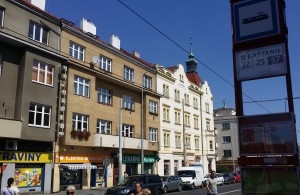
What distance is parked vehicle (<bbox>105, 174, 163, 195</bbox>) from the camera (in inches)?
725

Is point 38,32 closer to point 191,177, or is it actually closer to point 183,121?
point 191,177

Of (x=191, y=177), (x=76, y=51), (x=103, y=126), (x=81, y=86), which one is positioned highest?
(x=76, y=51)

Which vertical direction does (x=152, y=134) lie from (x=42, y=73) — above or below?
below

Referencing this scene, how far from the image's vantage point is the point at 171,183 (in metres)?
30.2

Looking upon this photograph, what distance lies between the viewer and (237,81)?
343 inches

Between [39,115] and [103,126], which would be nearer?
[39,115]

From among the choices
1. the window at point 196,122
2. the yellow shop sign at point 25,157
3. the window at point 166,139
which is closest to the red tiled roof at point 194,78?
the window at point 196,122

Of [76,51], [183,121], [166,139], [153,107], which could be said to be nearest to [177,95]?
[183,121]

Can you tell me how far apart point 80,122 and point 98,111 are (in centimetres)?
280

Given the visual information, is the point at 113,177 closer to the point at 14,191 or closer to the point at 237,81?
the point at 14,191

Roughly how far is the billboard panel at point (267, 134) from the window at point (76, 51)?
78.6ft

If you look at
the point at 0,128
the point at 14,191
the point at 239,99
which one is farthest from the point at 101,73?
the point at 239,99

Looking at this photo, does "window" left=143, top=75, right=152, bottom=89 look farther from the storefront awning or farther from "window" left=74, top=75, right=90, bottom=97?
the storefront awning

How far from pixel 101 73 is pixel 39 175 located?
11.1m
